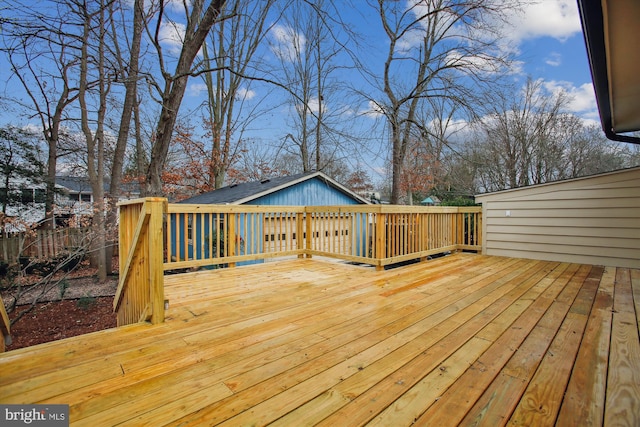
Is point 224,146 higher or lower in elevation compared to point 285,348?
higher

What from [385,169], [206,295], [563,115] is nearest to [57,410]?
[206,295]

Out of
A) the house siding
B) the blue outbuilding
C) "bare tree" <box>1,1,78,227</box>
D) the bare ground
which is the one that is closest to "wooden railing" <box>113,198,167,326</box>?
"bare tree" <box>1,1,78,227</box>

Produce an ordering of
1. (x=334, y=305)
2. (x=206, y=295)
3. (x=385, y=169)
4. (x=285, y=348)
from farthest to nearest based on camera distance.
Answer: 1. (x=385, y=169)
2. (x=206, y=295)
3. (x=334, y=305)
4. (x=285, y=348)

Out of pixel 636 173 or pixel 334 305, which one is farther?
pixel 636 173

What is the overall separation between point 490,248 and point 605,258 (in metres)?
1.63

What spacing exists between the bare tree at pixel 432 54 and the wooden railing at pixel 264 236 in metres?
3.39

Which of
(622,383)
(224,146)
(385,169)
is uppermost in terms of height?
(224,146)

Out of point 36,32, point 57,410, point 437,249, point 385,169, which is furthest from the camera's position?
point 385,169

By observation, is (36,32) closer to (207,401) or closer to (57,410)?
(57,410)

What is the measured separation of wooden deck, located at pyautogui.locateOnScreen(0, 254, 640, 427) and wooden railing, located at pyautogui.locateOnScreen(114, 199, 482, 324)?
1.67ft

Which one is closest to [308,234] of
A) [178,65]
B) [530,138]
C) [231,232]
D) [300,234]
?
[300,234]

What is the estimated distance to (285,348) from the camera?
71.7 inches

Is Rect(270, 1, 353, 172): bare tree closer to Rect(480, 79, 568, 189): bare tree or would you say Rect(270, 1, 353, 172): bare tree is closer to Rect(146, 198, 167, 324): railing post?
Rect(146, 198, 167, 324): railing post

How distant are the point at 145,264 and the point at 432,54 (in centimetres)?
1004
